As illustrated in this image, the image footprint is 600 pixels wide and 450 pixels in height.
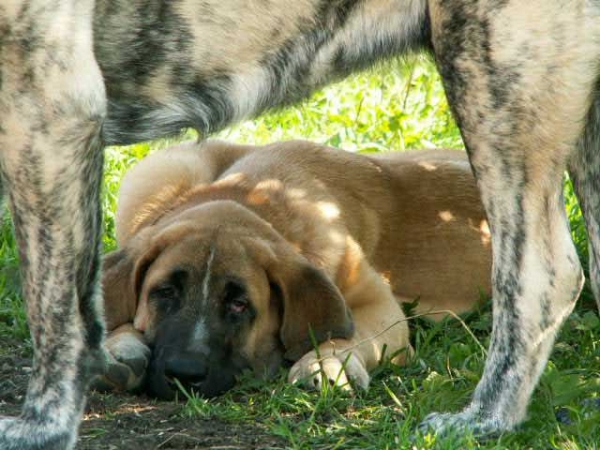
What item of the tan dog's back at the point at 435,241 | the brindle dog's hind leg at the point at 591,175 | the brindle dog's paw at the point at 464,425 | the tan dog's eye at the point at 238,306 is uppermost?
the brindle dog's hind leg at the point at 591,175

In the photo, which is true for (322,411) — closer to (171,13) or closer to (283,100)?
(283,100)

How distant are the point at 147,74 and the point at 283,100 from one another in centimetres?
48

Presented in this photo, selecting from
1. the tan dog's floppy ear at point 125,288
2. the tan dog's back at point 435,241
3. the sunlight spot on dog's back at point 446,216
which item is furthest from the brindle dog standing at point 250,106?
the sunlight spot on dog's back at point 446,216

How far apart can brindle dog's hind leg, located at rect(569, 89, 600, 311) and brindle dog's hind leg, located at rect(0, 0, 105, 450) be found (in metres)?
1.66

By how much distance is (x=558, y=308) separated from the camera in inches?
152

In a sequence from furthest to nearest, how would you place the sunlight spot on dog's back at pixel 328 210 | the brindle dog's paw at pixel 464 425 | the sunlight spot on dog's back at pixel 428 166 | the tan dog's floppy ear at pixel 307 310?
the sunlight spot on dog's back at pixel 428 166 < the sunlight spot on dog's back at pixel 328 210 < the tan dog's floppy ear at pixel 307 310 < the brindle dog's paw at pixel 464 425

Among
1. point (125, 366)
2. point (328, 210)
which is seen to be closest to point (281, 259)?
point (328, 210)

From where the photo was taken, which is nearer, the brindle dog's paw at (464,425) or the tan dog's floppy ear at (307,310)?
the brindle dog's paw at (464,425)

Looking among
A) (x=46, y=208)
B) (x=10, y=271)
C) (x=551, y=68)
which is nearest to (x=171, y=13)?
Answer: (x=46, y=208)

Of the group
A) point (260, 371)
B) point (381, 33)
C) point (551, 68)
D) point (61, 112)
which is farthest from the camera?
point (260, 371)

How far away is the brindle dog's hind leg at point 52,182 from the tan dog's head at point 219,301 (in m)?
0.72

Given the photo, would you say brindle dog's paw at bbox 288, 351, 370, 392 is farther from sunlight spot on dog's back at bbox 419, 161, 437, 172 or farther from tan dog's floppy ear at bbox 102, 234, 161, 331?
sunlight spot on dog's back at bbox 419, 161, 437, 172

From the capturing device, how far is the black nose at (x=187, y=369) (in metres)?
4.21

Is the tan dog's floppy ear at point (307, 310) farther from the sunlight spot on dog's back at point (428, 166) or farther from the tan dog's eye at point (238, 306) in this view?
the sunlight spot on dog's back at point (428, 166)
